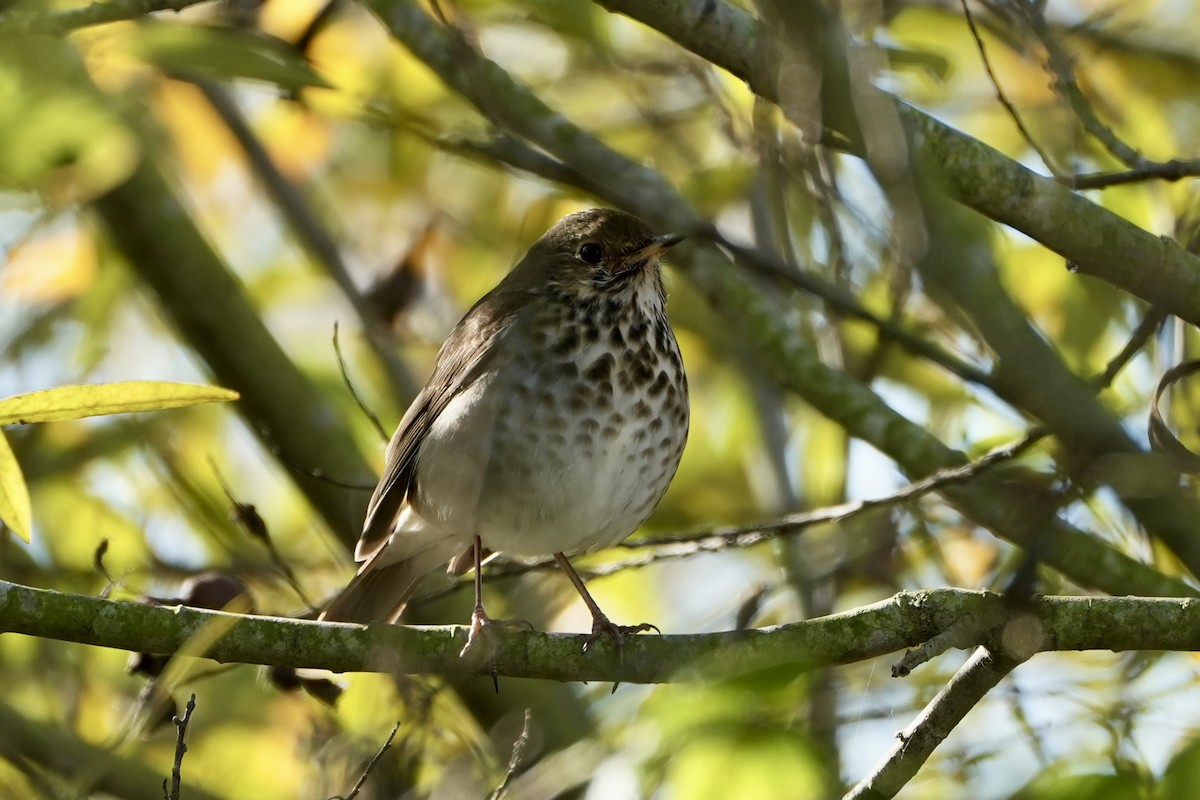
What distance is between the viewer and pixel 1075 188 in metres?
3.83

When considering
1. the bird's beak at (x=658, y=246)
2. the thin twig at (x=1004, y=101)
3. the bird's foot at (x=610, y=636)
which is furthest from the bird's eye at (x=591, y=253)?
the thin twig at (x=1004, y=101)

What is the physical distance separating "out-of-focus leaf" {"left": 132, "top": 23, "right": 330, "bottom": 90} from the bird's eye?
1.66 meters

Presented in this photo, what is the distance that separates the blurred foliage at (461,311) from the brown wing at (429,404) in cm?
30

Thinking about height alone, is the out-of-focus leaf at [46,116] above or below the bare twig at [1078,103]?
below

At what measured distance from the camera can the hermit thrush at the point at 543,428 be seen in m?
4.58

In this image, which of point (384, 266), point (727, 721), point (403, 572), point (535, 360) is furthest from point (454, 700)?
point (727, 721)

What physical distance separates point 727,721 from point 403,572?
2950 mm

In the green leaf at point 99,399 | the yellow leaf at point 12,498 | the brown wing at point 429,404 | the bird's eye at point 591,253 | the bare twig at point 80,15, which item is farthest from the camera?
the bird's eye at point 591,253

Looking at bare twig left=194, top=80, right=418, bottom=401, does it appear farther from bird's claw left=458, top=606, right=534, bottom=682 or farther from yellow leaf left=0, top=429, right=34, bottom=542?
yellow leaf left=0, top=429, right=34, bottom=542

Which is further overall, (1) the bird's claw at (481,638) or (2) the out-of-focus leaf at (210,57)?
(1) the bird's claw at (481,638)

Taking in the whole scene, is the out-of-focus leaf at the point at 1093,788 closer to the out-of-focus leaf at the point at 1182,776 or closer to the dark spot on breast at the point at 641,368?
the out-of-focus leaf at the point at 1182,776

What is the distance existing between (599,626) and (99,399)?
2031 mm

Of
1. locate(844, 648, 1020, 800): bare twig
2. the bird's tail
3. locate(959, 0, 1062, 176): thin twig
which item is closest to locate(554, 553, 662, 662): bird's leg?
the bird's tail

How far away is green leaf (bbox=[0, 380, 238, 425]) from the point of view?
2.58 metres
